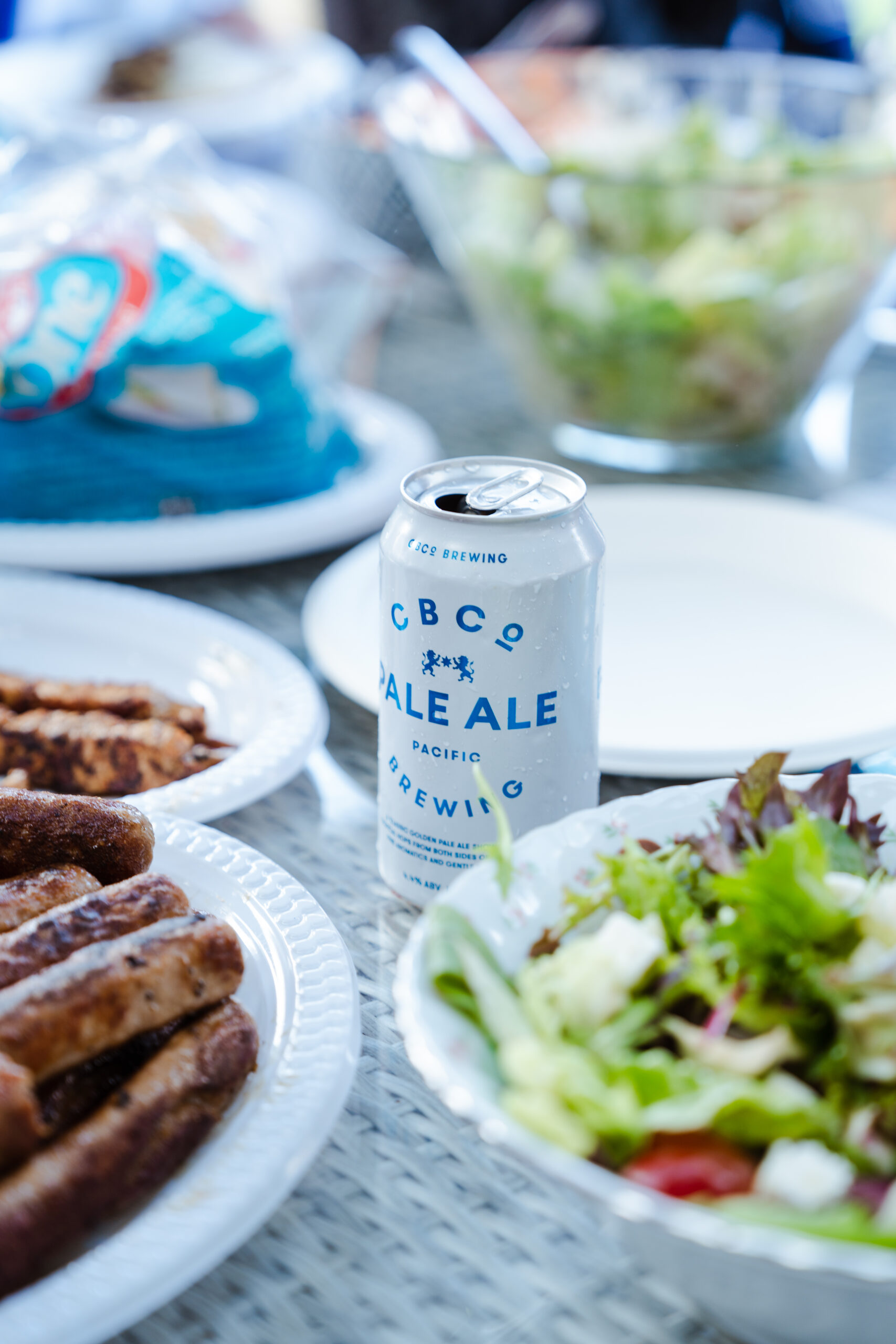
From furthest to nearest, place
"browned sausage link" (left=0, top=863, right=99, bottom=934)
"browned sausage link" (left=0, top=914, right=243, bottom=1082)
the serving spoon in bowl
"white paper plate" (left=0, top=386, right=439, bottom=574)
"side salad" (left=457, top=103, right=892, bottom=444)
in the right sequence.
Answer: the serving spoon in bowl < "side salad" (left=457, top=103, right=892, bottom=444) < "white paper plate" (left=0, top=386, right=439, bottom=574) < "browned sausage link" (left=0, top=863, right=99, bottom=934) < "browned sausage link" (left=0, top=914, right=243, bottom=1082)

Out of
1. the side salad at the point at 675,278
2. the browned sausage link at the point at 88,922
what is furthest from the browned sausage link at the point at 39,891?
the side salad at the point at 675,278

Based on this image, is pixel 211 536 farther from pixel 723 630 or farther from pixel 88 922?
pixel 88 922

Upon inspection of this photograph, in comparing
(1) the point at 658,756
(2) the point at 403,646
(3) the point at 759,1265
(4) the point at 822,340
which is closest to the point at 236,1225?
(3) the point at 759,1265

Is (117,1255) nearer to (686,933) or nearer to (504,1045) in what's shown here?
(504,1045)

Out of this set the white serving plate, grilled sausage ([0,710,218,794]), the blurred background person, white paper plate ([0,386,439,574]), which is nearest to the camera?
grilled sausage ([0,710,218,794])

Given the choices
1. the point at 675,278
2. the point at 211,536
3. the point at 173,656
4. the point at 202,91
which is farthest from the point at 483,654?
the point at 202,91

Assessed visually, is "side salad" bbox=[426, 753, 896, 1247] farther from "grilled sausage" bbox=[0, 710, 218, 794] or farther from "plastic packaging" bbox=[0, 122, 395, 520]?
"plastic packaging" bbox=[0, 122, 395, 520]

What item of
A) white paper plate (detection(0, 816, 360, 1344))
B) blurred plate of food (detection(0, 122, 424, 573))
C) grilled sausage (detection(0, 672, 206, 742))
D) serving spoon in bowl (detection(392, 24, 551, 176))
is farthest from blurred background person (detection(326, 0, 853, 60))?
white paper plate (detection(0, 816, 360, 1344))
